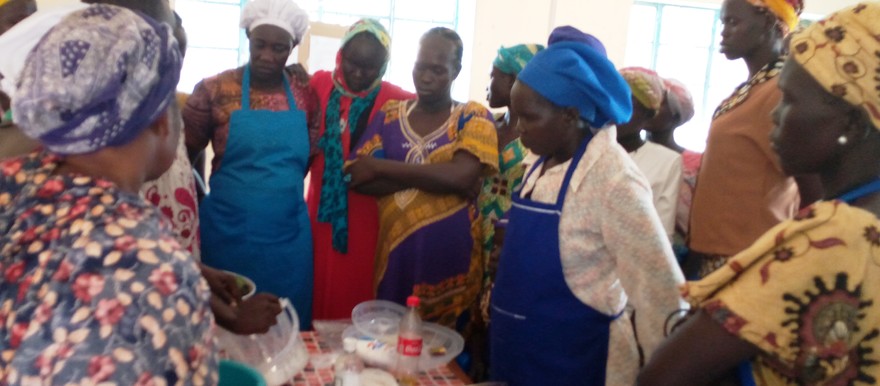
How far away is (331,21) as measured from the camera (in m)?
5.07

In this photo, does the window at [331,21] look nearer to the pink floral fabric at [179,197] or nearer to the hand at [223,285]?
the pink floral fabric at [179,197]

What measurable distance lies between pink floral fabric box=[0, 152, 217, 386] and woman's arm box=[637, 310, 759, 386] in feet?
2.18

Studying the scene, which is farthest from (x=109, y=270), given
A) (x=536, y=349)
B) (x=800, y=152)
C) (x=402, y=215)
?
(x=402, y=215)

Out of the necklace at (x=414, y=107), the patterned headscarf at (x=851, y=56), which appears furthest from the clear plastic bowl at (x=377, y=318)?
the patterned headscarf at (x=851, y=56)

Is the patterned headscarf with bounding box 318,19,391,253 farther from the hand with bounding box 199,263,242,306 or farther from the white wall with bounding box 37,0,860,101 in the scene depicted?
the white wall with bounding box 37,0,860,101

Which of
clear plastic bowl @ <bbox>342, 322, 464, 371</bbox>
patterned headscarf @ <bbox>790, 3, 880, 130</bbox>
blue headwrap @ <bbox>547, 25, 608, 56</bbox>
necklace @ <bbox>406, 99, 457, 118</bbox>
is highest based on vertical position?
patterned headscarf @ <bbox>790, 3, 880, 130</bbox>

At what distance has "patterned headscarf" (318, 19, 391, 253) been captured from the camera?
2.34 meters

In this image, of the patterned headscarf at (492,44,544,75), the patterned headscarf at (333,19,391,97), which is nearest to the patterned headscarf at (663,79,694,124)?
the patterned headscarf at (492,44,544,75)

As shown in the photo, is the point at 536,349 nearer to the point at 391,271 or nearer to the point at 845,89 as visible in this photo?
the point at 391,271

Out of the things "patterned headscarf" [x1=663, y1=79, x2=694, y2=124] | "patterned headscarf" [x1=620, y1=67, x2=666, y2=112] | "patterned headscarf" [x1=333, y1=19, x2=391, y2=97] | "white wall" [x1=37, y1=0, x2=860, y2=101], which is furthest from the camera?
"white wall" [x1=37, y1=0, x2=860, y2=101]

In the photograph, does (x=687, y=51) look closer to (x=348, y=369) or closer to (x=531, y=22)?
(x=531, y=22)

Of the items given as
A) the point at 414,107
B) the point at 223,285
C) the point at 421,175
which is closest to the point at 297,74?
the point at 414,107

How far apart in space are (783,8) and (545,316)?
1.33 metres

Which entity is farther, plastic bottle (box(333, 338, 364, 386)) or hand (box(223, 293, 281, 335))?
plastic bottle (box(333, 338, 364, 386))
